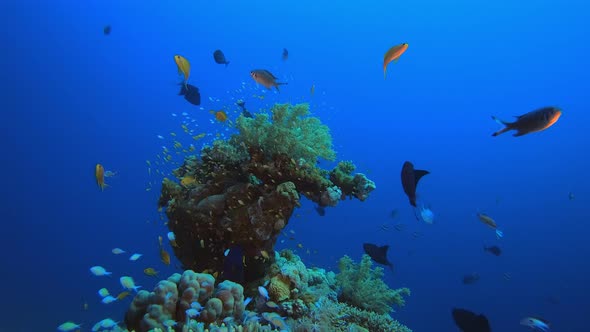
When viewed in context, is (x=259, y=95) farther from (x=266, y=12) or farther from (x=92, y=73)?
(x=92, y=73)

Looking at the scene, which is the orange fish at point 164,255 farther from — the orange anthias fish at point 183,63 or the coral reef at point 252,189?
the orange anthias fish at point 183,63

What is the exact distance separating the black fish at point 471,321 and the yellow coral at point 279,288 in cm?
230

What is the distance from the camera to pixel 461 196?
189 ft

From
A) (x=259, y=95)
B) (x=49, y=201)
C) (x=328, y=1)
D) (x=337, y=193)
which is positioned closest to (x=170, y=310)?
(x=337, y=193)

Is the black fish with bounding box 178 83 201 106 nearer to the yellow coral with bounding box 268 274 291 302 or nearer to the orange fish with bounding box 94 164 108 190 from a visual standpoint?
the orange fish with bounding box 94 164 108 190

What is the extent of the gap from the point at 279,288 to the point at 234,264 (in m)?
0.78

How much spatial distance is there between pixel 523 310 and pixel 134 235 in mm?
58120

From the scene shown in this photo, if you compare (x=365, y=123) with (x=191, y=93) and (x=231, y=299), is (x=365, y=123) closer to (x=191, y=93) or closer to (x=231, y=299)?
(x=191, y=93)

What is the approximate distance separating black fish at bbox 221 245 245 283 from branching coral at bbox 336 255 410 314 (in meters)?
2.45

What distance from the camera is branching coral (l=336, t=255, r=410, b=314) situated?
6.67 meters

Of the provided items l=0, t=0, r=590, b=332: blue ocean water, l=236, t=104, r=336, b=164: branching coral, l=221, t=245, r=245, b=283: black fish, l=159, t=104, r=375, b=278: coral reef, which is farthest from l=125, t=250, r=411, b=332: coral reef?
l=0, t=0, r=590, b=332: blue ocean water

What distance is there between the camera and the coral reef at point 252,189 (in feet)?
18.4

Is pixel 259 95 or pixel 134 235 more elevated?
pixel 134 235

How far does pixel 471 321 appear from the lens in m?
4.33
